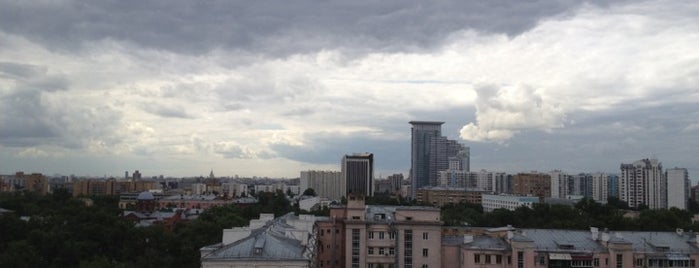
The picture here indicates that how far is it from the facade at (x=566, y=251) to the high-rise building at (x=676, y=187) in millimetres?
123433

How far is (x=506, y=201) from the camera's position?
6284 inches

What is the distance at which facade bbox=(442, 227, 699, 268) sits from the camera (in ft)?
138

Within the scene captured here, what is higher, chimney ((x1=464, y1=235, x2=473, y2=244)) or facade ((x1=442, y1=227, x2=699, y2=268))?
chimney ((x1=464, y1=235, x2=473, y2=244))

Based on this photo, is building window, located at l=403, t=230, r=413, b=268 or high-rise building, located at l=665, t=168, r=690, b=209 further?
high-rise building, located at l=665, t=168, r=690, b=209

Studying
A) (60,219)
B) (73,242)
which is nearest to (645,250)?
(73,242)

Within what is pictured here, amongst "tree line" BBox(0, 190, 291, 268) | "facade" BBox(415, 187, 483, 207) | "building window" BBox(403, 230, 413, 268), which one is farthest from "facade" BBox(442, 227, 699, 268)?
"facade" BBox(415, 187, 483, 207)

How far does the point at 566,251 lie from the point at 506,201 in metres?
A: 120

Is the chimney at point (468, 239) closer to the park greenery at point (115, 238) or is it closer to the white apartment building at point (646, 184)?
the park greenery at point (115, 238)

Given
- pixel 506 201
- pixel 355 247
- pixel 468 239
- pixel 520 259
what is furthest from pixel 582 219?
pixel 506 201

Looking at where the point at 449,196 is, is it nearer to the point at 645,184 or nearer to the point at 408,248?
the point at 645,184

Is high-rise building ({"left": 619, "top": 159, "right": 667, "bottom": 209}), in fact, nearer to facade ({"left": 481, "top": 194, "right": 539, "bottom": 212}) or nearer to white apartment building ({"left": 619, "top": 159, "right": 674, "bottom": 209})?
white apartment building ({"left": 619, "top": 159, "right": 674, "bottom": 209})

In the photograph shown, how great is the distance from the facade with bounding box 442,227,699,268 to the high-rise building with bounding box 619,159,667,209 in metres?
122

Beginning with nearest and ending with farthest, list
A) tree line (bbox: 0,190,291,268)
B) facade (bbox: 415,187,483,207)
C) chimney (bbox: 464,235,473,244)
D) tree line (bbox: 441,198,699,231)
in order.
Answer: chimney (bbox: 464,235,473,244) → tree line (bbox: 0,190,291,268) → tree line (bbox: 441,198,699,231) → facade (bbox: 415,187,483,207)

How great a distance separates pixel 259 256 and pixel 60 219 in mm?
41141
